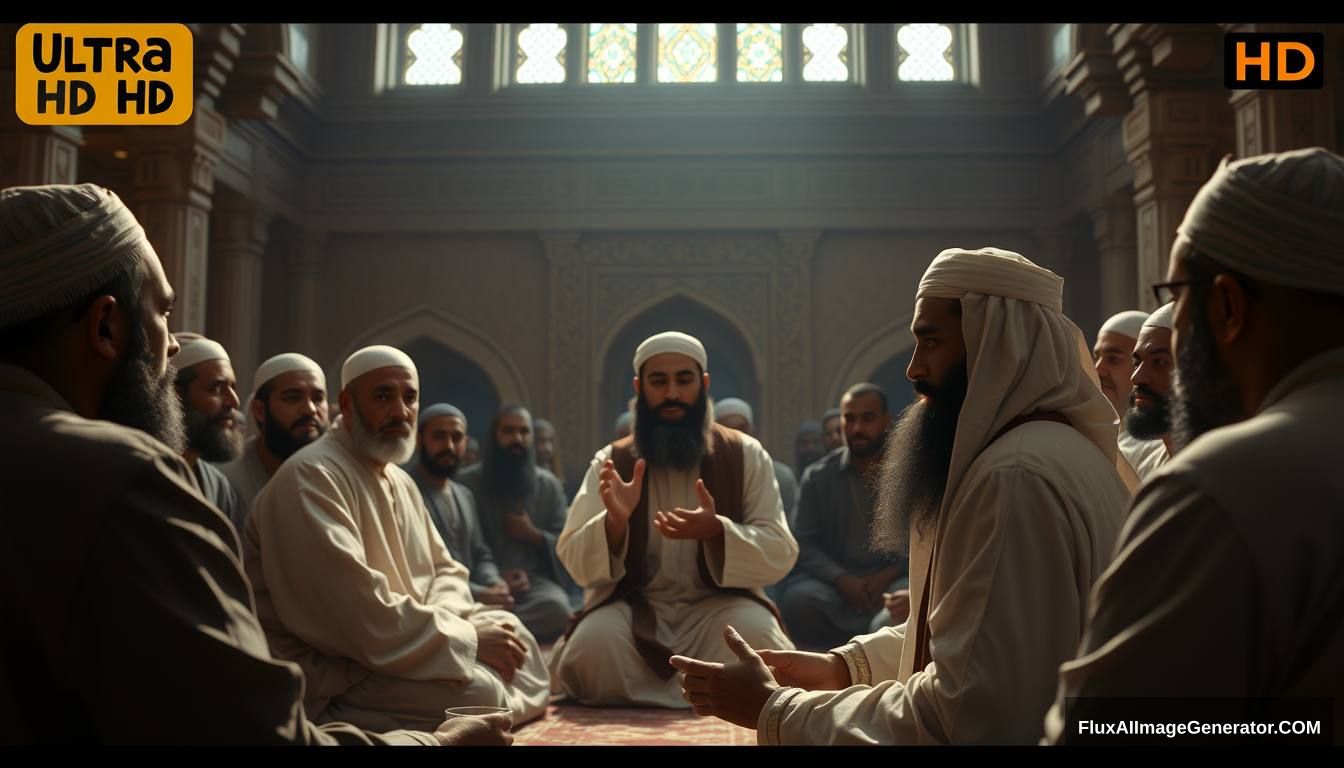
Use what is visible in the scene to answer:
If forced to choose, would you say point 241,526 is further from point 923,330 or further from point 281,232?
point 281,232

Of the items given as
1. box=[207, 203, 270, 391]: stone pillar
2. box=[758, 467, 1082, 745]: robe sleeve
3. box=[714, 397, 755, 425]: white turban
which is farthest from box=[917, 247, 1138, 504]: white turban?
box=[207, 203, 270, 391]: stone pillar

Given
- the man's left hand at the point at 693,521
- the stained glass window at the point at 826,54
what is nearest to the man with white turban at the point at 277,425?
the man's left hand at the point at 693,521

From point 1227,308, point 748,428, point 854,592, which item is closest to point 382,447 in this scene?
point 854,592

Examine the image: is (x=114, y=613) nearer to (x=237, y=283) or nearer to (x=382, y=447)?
(x=382, y=447)

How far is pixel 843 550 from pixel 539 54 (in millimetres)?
8622

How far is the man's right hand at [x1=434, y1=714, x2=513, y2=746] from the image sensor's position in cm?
196

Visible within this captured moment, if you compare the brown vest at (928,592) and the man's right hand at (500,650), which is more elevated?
the brown vest at (928,592)

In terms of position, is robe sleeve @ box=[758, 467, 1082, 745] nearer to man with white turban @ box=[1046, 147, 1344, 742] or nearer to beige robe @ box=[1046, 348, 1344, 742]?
man with white turban @ box=[1046, 147, 1344, 742]

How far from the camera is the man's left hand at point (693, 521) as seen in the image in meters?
4.29

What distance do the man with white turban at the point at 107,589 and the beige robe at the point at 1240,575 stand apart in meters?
1.04

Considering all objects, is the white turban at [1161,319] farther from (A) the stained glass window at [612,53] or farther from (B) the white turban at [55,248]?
(A) the stained glass window at [612,53]

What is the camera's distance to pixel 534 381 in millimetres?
13211

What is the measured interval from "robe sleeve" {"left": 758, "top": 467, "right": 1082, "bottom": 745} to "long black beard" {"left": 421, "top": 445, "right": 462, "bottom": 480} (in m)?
4.35

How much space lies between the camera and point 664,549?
17.7ft
